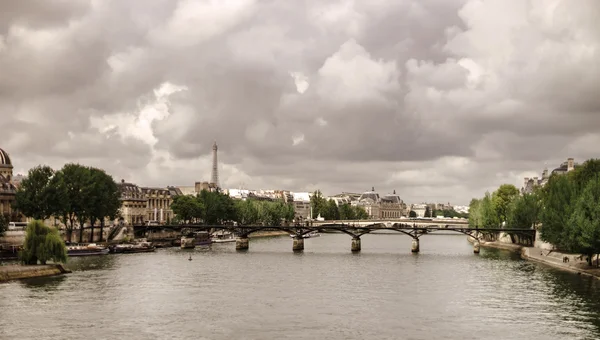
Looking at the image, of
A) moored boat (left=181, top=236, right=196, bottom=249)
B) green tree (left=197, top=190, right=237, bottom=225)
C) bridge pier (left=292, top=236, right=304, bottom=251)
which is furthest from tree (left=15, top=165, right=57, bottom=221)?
green tree (left=197, top=190, right=237, bottom=225)

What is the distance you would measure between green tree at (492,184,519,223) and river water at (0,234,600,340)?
2210 inches

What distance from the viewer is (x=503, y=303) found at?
2216 inches

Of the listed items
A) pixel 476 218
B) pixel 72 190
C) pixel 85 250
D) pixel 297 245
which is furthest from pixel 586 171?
pixel 72 190

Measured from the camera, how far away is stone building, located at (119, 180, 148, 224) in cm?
16212

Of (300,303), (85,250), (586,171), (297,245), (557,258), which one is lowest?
(300,303)

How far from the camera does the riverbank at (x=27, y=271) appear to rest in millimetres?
64669

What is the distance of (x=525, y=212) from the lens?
118 metres

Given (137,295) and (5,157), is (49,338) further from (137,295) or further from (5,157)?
(5,157)

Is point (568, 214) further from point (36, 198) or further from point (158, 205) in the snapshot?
point (158, 205)

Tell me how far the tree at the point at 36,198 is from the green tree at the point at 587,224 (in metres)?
65.5

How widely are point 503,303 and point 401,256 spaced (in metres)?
51.4

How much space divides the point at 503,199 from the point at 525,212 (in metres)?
26.7

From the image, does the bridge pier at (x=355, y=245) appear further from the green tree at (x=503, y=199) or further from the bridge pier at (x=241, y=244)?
the green tree at (x=503, y=199)

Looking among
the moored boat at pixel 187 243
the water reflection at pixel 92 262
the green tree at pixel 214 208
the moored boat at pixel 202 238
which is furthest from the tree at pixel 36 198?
the green tree at pixel 214 208
